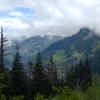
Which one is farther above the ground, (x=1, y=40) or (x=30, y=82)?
(x=1, y=40)

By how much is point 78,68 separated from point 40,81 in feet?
118

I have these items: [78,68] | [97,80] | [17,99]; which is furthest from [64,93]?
[78,68]

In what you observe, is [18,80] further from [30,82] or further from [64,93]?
[64,93]

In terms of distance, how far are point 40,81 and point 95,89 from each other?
130 ft

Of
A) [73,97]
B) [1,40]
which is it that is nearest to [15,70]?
[1,40]

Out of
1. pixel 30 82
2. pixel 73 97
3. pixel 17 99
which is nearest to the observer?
pixel 17 99

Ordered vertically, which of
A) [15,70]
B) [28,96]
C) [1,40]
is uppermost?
[1,40]

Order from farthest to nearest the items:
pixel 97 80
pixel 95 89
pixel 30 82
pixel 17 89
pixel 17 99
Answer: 1. pixel 30 82
2. pixel 17 89
3. pixel 97 80
4. pixel 95 89
5. pixel 17 99

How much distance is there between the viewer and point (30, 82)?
4994 cm

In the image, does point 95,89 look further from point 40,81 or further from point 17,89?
point 40,81

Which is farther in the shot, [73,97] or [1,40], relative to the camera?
[1,40]

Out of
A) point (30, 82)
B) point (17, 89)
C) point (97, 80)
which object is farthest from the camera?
point (30, 82)

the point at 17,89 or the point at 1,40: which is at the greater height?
the point at 1,40

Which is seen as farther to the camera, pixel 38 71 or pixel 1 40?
pixel 38 71
